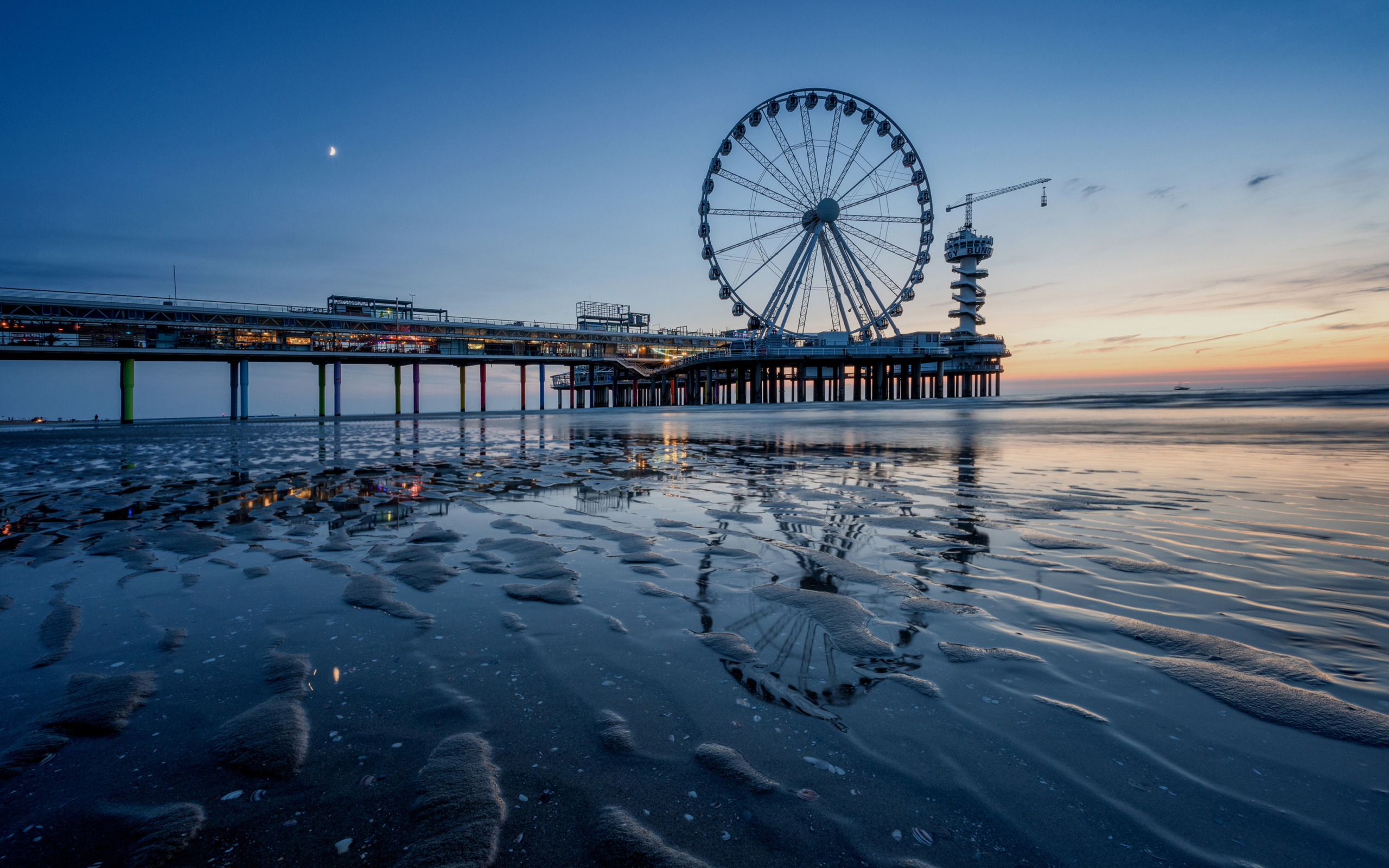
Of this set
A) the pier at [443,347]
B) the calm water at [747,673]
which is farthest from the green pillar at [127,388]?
the calm water at [747,673]

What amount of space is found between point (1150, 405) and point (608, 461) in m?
32.6

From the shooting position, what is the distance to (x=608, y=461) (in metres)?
9.84

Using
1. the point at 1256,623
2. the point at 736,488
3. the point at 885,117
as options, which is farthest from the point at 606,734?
the point at 885,117

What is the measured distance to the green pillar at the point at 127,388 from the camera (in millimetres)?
41406

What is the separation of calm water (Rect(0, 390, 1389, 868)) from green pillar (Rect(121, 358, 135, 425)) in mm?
49834

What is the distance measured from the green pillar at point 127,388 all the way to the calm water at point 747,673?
163 ft

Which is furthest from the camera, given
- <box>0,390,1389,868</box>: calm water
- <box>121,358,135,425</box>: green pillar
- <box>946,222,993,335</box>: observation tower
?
<box>946,222,993,335</box>: observation tower

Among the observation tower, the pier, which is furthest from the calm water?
the observation tower

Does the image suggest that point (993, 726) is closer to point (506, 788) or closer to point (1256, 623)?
point (506, 788)

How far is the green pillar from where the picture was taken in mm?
41406

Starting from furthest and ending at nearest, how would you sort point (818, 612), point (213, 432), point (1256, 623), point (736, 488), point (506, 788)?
point (213, 432) < point (736, 488) < point (818, 612) < point (1256, 623) < point (506, 788)

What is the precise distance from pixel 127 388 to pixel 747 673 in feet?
190

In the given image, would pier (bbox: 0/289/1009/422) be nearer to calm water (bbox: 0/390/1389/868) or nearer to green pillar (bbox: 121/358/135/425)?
green pillar (bbox: 121/358/135/425)

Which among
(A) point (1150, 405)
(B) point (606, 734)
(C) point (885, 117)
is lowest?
(B) point (606, 734)
